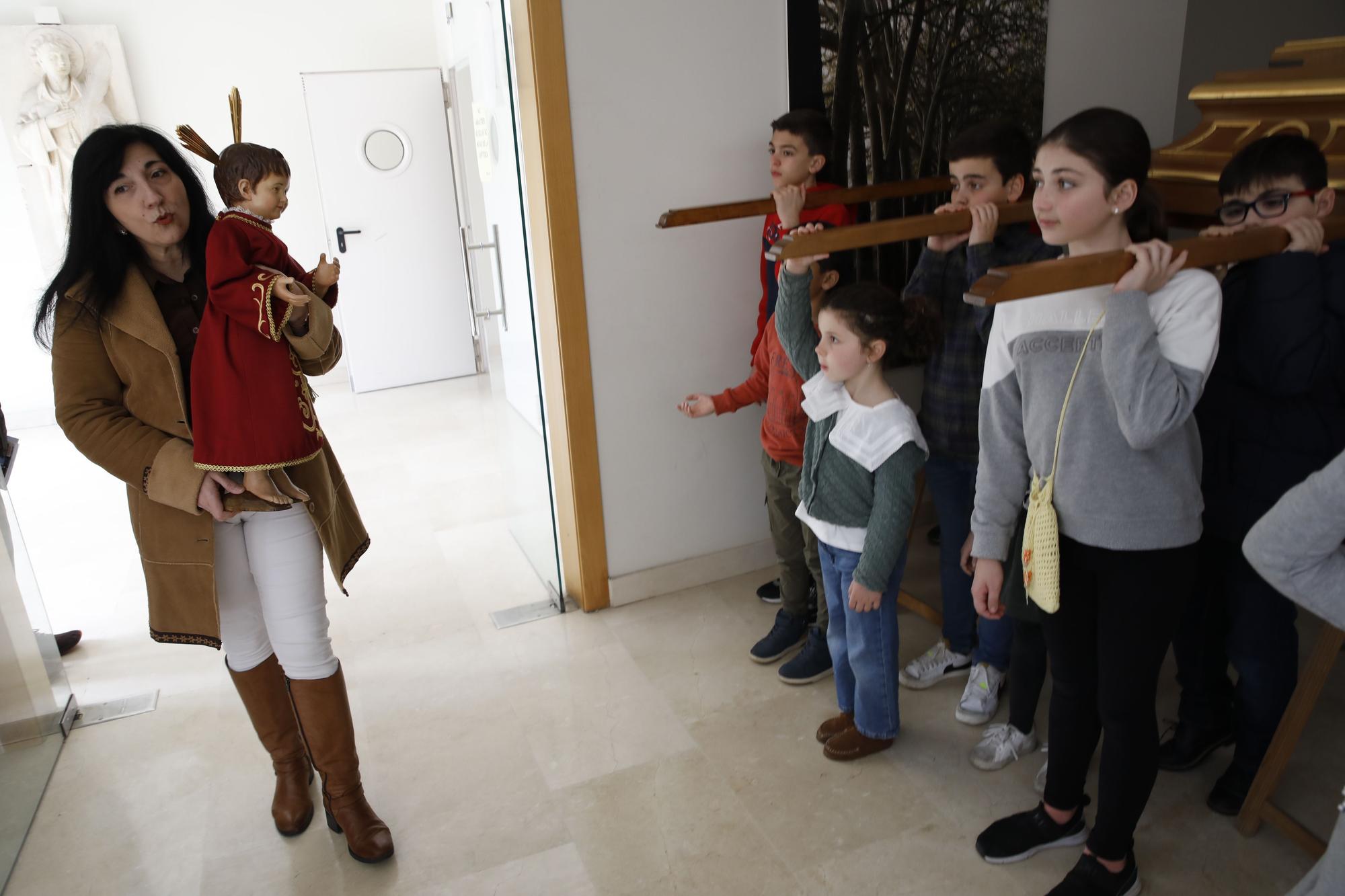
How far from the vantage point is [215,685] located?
262 centimetres

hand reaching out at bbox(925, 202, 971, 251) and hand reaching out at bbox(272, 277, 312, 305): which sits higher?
hand reaching out at bbox(272, 277, 312, 305)

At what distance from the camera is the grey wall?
11.3 ft

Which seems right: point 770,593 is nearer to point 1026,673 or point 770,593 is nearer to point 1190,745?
point 1026,673

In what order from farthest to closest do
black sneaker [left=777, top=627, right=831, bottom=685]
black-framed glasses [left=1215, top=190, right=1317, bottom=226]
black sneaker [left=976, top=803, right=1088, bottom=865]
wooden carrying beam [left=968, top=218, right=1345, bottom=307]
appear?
black sneaker [left=777, top=627, right=831, bottom=685], black sneaker [left=976, top=803, right=1088, bottom=865], black-framed glasses [left=1215, top=190, right=1317, bottom=226], wooden carrying beam [left=968, top=218, right=1345, bottom=307]

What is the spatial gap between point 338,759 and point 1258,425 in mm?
1928

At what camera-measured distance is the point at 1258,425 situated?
66.4 inches

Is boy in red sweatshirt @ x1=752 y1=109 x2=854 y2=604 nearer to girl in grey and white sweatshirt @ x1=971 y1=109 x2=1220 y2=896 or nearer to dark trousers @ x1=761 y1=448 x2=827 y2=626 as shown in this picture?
dark trousers @ x1=761 y1=448 x2=827 y2=626

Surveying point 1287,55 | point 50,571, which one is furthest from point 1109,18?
point 50,571

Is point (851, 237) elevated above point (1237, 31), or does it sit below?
below

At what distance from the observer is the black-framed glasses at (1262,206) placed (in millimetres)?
1596

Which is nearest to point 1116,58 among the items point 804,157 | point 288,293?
point 804,157

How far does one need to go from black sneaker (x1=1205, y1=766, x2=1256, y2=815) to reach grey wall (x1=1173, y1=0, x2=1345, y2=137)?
2.45 meters

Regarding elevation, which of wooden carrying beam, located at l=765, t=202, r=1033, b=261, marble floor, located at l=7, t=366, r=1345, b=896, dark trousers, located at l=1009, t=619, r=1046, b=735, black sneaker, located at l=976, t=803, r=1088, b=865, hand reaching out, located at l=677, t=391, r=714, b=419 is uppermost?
wooden carrying beam, located at l=765, t=202, r=1033, b=261

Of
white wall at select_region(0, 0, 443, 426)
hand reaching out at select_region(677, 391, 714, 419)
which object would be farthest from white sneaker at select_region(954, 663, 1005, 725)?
white wall at select_region(0, 0, 443, 426)
